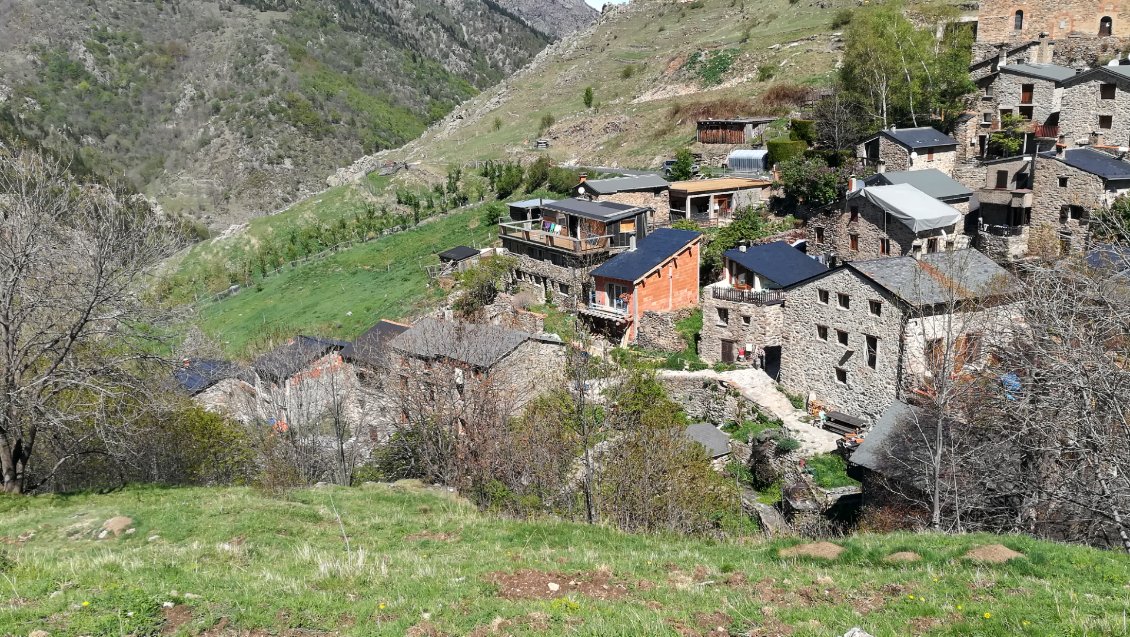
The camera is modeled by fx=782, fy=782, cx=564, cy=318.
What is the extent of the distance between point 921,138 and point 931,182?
7.20 metres

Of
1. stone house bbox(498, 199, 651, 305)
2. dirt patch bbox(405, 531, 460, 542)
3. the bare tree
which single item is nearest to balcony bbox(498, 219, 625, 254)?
stone house bbox(498, 199, 651, 305)

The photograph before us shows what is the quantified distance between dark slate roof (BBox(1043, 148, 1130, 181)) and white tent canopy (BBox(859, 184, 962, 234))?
5208 millimetres

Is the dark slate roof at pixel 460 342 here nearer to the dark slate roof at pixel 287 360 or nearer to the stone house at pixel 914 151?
the dark slate roof at pixel 287 360

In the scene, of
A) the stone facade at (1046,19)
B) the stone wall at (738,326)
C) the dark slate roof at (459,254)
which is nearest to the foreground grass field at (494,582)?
the stone wall at (738,326)

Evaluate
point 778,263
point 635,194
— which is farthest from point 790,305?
point 635,194

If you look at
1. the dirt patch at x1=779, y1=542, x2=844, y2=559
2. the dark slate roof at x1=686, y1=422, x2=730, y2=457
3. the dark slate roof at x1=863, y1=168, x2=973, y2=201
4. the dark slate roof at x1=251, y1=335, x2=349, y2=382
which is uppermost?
the dark slate roof at x1=863, y1=168, x2=973, y2=201

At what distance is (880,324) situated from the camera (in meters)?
30.6

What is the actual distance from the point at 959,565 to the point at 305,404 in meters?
26.6

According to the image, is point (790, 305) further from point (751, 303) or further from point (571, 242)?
point (571, 242)

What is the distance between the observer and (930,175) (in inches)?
1623

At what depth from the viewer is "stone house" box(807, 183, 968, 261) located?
36.2 m

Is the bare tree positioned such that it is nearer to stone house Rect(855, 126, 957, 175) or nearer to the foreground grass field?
the foreground grass field

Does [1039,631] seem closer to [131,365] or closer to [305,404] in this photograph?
[131,365]

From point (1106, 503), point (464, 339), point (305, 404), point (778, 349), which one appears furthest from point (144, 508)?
point (778, 349)
